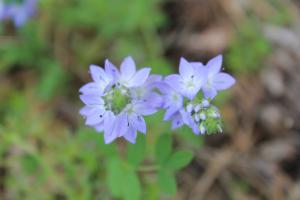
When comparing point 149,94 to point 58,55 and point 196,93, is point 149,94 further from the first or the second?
point 58,55

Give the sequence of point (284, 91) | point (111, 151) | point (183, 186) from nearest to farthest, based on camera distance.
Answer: point (111, 151), point (183, 186), point (284, 91)

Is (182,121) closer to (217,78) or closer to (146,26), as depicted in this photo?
(217,78)

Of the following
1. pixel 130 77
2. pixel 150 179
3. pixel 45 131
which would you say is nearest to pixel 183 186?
pixel 150 179

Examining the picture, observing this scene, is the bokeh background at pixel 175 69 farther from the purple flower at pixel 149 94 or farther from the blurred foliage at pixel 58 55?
the purple flower at pixel 149 94

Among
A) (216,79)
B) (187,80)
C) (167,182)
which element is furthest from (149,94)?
(167,182)

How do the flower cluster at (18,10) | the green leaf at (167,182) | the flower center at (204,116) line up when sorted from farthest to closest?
the flower cluster at (18,10)
the green leaf at (167,182)
the flower center at (204,116)

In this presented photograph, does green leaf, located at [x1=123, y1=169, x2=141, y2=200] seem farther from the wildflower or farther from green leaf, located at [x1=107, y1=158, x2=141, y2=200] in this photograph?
the wildflower

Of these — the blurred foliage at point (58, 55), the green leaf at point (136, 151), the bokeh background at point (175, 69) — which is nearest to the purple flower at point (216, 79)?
the green leaf at point (136, 151)
